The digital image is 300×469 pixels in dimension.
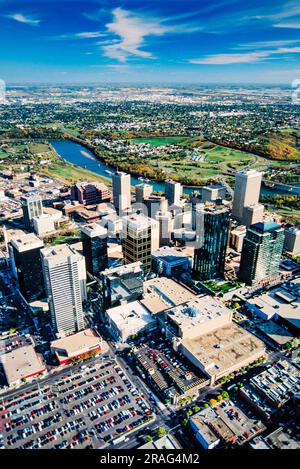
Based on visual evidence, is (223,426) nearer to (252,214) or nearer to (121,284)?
(121,284)

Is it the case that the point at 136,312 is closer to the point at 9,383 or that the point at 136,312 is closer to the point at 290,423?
the point at 9,383

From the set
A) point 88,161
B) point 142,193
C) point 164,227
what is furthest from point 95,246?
point 88,161

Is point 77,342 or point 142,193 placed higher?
point 142,193

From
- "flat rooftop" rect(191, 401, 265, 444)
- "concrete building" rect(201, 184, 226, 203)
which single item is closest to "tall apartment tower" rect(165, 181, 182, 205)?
"concrete building" rect(201, 184, 226, 203)

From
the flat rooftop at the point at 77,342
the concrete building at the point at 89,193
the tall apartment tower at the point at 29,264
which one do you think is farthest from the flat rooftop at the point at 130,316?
the concrete building at the point at 89,193

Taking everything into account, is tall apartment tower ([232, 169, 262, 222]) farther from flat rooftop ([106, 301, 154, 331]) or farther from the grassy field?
the grassy field
